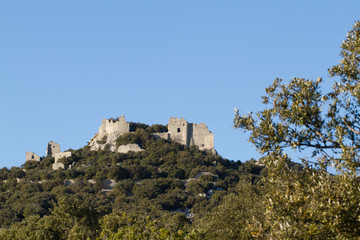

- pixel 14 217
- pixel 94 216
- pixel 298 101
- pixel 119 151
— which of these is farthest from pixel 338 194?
pixel 119 151

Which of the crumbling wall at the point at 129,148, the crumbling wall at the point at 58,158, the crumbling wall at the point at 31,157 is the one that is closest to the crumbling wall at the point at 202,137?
the crumbling wall at the point at 129,148

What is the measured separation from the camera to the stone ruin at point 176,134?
90688 millimetres

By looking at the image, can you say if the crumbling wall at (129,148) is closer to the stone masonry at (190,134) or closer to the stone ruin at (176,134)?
the stone ruin at (176,134)

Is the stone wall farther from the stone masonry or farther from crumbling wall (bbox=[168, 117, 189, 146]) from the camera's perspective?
crumbling wall (bbox=[168, 117, 189, 146])

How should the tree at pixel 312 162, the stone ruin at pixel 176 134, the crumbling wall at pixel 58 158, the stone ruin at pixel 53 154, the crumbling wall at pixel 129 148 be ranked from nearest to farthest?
the tree at pixel 312 162
the crumbling wall at pixel 58 158
the crumbling wall at pixel 129 148
the stone ruin at pixel 176 134
the stone ruin at pixel 53 154

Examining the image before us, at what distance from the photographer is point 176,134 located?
92.2m

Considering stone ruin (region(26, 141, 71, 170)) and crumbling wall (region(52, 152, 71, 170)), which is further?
stone ruin (region(26, 141, 71, 170))

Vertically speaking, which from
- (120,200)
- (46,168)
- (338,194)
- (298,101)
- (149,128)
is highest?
(149,128)

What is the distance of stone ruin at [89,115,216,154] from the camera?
90.7 metres

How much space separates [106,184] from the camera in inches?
3098

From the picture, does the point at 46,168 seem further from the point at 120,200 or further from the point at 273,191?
the point at 273,191

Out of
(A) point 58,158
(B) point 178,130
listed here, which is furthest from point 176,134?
(A) point 58,158

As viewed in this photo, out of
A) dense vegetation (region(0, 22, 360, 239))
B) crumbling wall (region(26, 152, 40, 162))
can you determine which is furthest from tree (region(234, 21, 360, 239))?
crumbling wall (region(26, 152, 40, 162))

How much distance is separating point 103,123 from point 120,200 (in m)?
27.7
